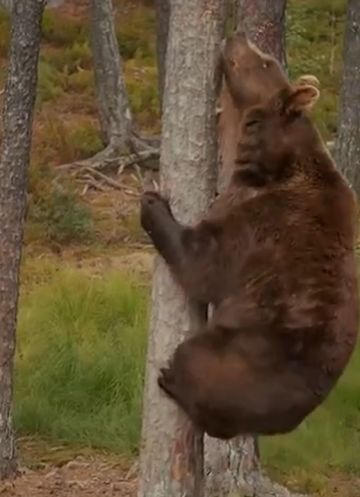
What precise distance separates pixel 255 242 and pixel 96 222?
9402 mm

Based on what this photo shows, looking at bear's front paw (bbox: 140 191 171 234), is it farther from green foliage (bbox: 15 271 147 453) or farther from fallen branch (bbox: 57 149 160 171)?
fallen branch (bbox: 57 149 160 171)

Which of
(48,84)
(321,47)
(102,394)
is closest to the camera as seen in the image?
(102,394)

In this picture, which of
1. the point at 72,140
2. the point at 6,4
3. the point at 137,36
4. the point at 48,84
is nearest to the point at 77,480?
the point at 72,140

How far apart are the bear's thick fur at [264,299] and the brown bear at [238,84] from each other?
192mm

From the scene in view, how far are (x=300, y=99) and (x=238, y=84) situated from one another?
25 cm

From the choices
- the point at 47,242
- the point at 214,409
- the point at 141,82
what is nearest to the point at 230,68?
the point at 214,409

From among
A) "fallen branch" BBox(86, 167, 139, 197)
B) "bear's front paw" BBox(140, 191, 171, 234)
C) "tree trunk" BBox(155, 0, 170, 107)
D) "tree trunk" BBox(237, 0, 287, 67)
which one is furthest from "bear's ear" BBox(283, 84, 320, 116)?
"fallen branch" BBox(86, 167, 139, 197)

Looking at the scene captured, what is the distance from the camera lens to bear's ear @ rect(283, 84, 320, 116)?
535cm

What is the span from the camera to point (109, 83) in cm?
1689

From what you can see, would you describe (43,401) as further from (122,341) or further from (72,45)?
(72,45)

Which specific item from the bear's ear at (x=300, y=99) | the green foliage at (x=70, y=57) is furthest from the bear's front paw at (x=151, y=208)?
the green foliage at (x=70, y=57)

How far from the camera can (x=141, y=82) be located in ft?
65.0

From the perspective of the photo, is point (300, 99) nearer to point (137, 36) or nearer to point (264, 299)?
point (264, 299)

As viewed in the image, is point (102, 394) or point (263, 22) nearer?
point (263, 22)
